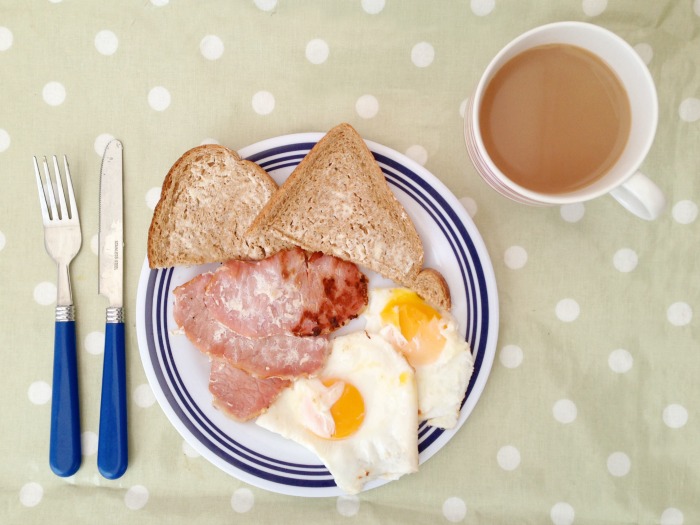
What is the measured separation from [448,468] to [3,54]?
1663 mm

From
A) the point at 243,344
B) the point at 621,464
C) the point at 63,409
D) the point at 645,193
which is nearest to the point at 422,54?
the point at 645,193

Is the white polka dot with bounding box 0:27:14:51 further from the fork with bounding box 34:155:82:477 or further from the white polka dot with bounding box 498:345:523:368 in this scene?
the white polka dot with bounding box 498:345:523:368

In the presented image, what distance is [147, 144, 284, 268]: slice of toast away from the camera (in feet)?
4.37

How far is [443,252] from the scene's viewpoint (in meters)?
1.35

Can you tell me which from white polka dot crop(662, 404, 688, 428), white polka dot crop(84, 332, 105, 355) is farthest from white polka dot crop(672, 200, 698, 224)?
white polka dot crop(84, 332, 105, 355)

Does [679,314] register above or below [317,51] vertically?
below

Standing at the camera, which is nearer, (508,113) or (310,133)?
(508,113)

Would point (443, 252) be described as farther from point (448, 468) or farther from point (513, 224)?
point (448, 468)

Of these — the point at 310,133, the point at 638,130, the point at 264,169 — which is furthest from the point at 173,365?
the point at 638,130

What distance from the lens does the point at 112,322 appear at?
140cm

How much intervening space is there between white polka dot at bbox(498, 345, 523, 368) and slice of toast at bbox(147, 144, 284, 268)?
2.19 ft

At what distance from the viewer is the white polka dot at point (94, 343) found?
4.74ft

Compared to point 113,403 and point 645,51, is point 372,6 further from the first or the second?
point 113,403

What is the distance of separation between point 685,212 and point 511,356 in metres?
0.61
